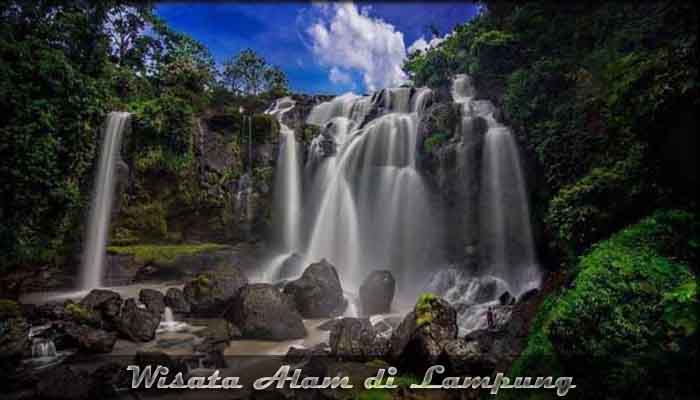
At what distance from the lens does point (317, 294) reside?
1089 cm

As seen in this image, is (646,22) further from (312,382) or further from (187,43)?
(187,43)

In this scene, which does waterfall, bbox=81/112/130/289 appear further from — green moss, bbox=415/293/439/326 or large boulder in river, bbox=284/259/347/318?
green moss, bbox=415/293/439/326

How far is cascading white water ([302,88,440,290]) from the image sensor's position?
15.7 metres

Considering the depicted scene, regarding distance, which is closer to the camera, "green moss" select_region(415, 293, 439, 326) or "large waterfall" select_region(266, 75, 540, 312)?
"green moss" select_region(415, 293, 439, 326)

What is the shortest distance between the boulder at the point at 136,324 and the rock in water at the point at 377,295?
20.7ft

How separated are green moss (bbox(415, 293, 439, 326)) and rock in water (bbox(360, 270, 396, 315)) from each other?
4.00 metres

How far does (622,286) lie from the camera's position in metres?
4.34

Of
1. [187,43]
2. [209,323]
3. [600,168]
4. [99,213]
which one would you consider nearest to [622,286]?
[600,168]

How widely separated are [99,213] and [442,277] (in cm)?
1567

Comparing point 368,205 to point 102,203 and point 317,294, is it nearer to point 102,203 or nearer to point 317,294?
point 317,294

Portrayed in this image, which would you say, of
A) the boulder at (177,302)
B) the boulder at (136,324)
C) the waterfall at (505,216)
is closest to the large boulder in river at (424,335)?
the boulder at (136,324)

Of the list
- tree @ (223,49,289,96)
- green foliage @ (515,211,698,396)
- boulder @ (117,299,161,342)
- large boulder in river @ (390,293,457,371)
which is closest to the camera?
green foliage @ (515,211,698,396)

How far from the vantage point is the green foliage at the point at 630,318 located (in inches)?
142

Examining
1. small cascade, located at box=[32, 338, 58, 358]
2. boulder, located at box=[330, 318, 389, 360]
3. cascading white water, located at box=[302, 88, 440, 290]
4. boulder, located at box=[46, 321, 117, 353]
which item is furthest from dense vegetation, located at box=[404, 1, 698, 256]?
small cascade, located at box=[32, 338, 58, 358]
